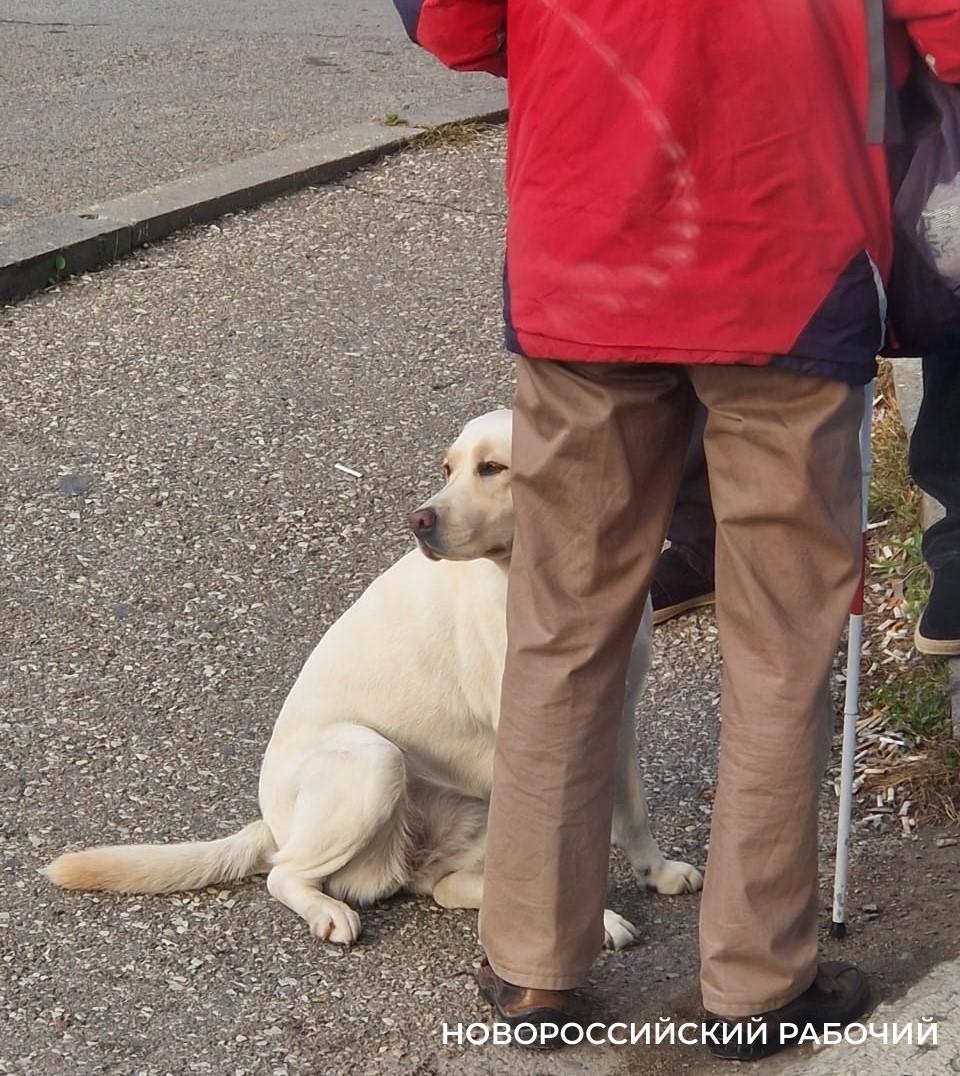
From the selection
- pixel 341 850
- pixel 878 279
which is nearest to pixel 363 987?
pixel 341 850

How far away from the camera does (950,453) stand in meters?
3.77

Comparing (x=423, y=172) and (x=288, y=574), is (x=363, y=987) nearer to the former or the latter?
(x=288, y=574)

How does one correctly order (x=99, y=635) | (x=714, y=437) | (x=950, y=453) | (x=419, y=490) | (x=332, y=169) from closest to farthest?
(x=714, y=437) < (x=950, y=453) < (x=99, y=635) < (x=419, y=490) < (x=332, y=169)

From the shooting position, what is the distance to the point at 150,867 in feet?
10.4

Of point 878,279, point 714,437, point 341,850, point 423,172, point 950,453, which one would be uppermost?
point 878,279

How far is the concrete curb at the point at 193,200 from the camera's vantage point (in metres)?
6.41

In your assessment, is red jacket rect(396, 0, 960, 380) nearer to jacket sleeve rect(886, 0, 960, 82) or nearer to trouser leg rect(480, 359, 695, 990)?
jacket sleeve rect(886, 0, 960, 82)

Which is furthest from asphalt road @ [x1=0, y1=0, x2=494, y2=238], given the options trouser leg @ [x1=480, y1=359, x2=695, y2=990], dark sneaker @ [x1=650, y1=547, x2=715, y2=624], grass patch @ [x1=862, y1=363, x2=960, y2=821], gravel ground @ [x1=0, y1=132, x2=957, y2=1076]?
trouser leg @ [x1=480, y1=359, x2=695, y2=990]

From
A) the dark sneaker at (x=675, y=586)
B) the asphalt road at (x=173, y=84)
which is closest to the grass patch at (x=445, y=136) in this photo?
the asphalt road at (x=173, y=84)

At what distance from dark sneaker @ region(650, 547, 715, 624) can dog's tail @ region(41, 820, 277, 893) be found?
142cm

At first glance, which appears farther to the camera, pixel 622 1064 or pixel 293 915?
pixel 293 915

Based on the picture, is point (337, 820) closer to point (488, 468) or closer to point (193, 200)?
point (488, 468)

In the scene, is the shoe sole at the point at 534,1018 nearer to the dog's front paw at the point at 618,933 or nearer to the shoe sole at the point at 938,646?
the dog's front paw at the point at 618,933

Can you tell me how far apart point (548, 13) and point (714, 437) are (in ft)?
2.14
